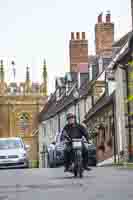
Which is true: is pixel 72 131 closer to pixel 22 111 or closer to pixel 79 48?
pixel 79 48

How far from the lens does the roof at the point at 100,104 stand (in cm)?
4366

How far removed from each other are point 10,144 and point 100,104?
49.7 feet

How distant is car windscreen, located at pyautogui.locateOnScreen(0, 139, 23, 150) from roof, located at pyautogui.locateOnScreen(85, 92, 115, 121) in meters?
11.3

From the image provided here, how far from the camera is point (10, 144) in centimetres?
3284

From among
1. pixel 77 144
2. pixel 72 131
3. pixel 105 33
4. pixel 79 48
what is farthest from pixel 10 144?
pixel 79 48

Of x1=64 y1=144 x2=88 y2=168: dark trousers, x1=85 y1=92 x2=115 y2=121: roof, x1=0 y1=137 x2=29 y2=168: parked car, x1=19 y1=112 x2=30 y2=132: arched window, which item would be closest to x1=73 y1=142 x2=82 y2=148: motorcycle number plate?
x1=64 y1=144 x2=88 y2=168: dark trousers

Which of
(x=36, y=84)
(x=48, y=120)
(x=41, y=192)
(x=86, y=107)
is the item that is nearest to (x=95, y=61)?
(x=86, y=107)

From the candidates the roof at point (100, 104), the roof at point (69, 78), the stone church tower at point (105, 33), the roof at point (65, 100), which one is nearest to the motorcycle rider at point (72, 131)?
the roof at point (100, 104)

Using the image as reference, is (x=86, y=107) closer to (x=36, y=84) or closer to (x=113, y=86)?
(x=113, y=86)

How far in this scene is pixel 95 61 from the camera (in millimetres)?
52469

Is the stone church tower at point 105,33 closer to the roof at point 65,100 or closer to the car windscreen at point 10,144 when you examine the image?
the roof at point 65,100

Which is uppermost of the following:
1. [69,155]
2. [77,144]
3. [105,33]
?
[105,33]

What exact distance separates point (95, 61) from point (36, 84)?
52698 millimetres

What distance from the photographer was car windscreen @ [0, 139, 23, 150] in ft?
107
